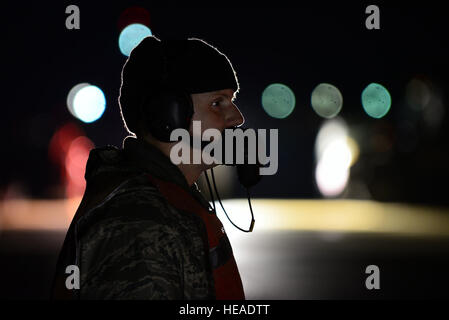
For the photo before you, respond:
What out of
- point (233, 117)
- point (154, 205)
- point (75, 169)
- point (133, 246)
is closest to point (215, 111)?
point (233, 117)

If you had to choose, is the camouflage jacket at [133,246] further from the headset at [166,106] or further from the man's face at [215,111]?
the man's face at [215,111]

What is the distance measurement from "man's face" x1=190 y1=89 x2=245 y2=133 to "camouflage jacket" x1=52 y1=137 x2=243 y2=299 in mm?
406

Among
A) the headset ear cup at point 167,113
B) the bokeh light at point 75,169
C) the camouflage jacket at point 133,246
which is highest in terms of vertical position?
the bokeh light at point 75,169

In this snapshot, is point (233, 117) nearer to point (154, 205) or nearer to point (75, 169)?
point (154, 205)

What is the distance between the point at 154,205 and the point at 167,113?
50cm

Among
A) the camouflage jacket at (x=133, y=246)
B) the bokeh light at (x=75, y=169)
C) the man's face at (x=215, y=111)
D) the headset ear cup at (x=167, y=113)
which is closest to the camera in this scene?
the camouflage jacket at (x=133, y=246)

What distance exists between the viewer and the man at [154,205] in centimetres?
177

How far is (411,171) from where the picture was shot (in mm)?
37250

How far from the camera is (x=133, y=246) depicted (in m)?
1.77

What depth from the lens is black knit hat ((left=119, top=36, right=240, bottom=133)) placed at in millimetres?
2391

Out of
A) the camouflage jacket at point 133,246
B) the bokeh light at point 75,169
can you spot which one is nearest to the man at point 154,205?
the camouflage jacket at point 133,246

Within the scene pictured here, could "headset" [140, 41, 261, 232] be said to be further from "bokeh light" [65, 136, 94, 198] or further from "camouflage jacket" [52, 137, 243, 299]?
"bokeh light" [65, 136, 94, 198]
